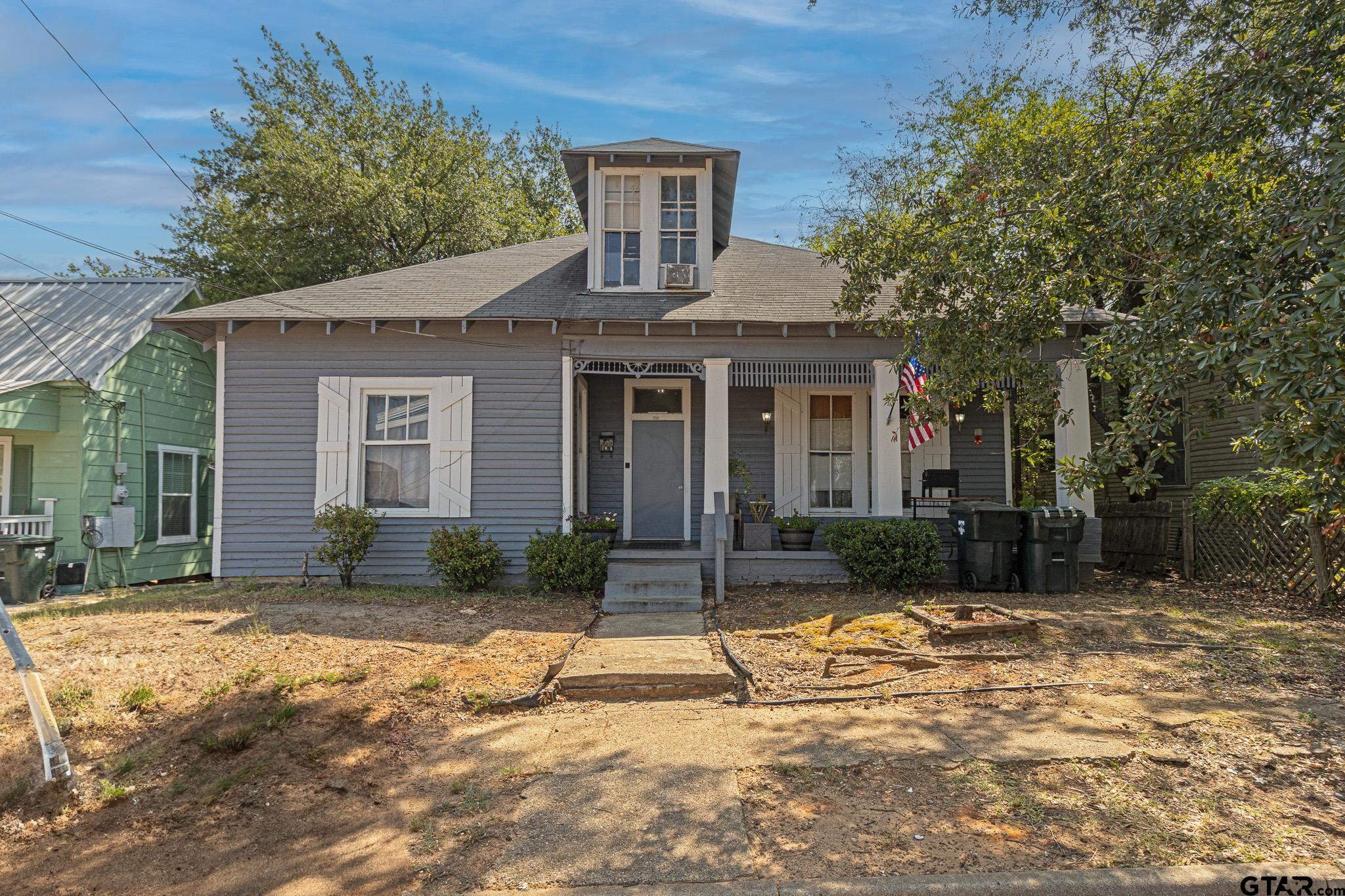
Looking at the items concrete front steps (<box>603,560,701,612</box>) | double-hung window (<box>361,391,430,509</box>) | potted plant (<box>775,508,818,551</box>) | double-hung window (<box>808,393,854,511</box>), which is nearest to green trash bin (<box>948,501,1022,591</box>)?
potted plant (<box>775,508,818,551</box>)

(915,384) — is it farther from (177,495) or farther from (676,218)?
(177,495)

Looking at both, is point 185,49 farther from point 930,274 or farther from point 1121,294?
point 1121,294

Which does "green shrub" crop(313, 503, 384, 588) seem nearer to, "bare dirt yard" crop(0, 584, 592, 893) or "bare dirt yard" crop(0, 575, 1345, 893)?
"bare dirt yard" crop(0, 584, 592, 893)

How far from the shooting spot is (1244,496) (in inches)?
405

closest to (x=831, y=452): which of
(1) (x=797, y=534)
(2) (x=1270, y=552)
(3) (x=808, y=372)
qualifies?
(3) (x=808, y=372)

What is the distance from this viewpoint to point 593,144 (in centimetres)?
1104

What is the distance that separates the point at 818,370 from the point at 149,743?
8.43 metres

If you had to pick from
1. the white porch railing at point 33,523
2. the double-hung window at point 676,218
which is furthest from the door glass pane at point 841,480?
the white porch railing at point 33,523

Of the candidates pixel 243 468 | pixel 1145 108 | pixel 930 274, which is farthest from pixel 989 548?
pixel 243 468

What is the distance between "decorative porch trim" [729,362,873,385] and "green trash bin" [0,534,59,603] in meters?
9.02

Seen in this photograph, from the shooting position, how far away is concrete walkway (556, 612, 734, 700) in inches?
235

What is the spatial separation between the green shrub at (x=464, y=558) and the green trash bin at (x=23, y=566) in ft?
16.0

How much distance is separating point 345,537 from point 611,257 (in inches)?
200

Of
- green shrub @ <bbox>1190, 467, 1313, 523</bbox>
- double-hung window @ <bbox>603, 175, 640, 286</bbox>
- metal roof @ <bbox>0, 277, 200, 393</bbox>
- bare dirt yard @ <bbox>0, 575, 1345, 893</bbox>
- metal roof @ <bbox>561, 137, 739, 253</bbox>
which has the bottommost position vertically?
bare dirt yard @ <bbox>0, 575, 1345, 893</bbox>
